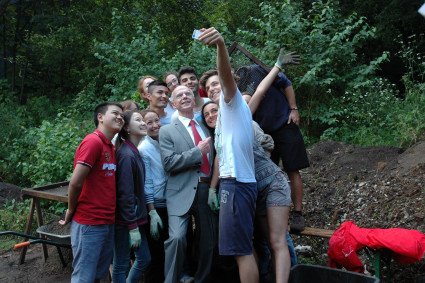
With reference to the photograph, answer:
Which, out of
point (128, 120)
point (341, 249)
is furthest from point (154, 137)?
point (341, 249)

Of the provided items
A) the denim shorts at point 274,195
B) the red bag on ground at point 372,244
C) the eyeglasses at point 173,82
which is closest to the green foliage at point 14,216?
the eyeglasses at point 173,82

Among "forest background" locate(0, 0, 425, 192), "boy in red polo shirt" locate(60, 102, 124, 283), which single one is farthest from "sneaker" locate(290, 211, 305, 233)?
"forest background" locate(0, 0, 425, 192)

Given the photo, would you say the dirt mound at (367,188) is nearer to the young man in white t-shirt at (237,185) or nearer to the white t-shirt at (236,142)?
the young man in white t-shirt at (237,185)

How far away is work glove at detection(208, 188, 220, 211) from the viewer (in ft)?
15.1

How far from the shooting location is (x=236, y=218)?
4.20 m

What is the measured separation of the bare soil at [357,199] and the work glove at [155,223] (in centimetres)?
167

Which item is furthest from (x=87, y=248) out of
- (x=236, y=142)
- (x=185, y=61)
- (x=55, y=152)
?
(x=185, y=61)

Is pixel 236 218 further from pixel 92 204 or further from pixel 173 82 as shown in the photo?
pixel 173 82

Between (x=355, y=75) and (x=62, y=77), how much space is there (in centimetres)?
917

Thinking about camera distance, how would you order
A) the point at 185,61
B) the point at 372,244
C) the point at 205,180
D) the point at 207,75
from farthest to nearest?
the point at 185,61 → the point at 207,75 → the point at 205,180 → the point at 372,244

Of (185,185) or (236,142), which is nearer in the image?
(236,142)

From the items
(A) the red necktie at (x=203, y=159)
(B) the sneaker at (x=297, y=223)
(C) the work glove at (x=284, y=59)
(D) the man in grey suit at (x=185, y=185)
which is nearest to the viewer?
(D) the man in grey suit at (x=185, y=185)

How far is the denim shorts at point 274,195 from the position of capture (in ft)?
14.5

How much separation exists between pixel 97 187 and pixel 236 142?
3.68 feet
